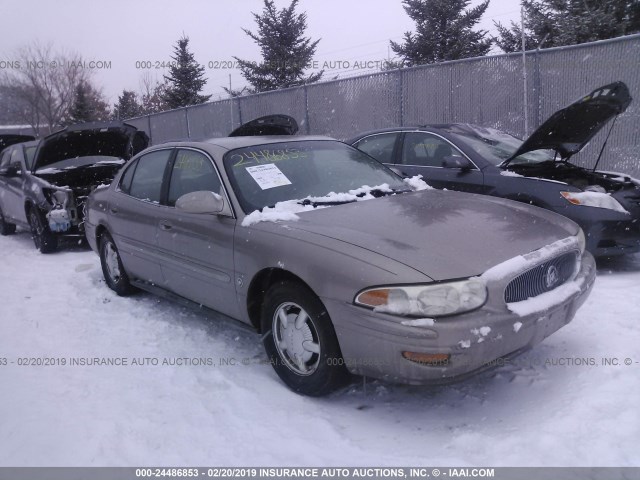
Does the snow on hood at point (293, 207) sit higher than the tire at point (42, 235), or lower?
higher

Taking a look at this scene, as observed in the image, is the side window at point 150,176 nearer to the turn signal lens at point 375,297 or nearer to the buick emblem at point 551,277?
the turn signal lens at point 375,297

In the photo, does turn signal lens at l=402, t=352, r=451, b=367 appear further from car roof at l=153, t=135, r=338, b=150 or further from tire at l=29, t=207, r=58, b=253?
tire at l=29, t=207, r=58, b=253

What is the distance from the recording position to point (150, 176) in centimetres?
473

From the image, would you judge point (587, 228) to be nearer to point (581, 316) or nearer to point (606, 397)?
point (581, 316)

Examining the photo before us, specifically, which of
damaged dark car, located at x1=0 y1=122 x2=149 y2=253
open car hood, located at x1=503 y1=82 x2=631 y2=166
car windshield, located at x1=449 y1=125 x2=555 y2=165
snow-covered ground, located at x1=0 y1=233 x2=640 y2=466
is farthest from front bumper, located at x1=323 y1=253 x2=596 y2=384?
damaged dark car, located at x1=0 y1=122 x2=149 y2=253

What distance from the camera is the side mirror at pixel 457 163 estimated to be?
569 cm

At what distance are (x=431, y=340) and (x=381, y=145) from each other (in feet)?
14.6

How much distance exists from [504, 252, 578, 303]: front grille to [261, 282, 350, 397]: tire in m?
0.97

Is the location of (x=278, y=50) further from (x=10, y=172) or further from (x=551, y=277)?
(x=551, y=277)

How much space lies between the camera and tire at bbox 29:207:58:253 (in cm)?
757

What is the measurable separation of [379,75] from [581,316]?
8649mm

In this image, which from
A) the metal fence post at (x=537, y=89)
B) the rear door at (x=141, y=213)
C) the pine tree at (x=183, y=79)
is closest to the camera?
the rear door at (x=141, y=213)

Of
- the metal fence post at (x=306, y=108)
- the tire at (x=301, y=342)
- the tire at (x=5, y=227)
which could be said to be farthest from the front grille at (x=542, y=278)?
the metal fence post at (x=306, y=108)

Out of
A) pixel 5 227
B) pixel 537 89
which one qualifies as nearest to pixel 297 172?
pixel 537 89
